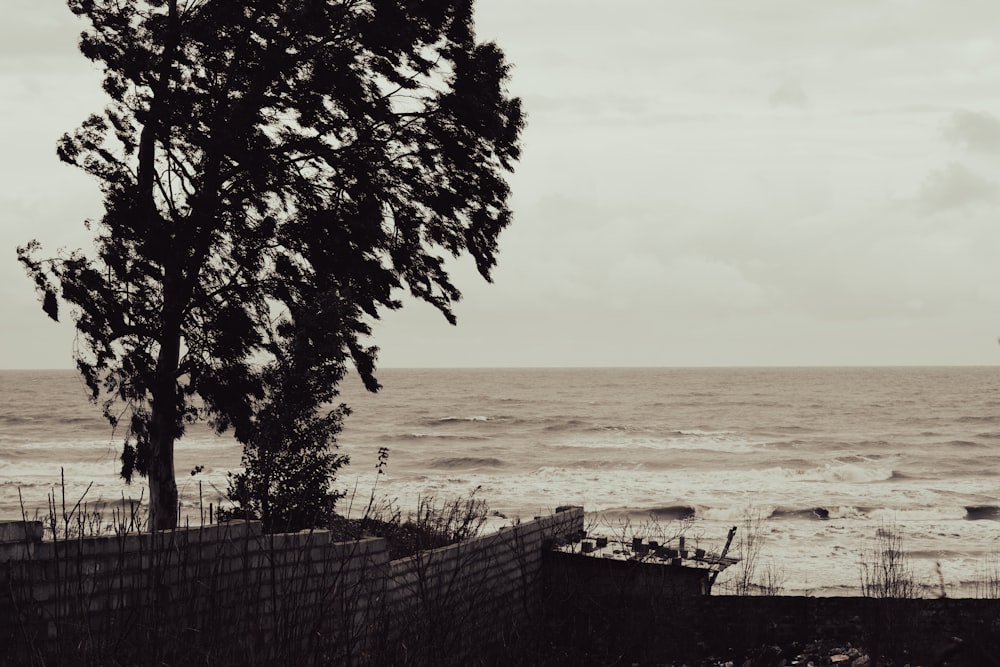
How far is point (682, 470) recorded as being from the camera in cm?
4750

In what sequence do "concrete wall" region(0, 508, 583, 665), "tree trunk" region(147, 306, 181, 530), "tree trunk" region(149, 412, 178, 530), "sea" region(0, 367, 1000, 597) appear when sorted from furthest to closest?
1. "sea" region(0, 367, 1000, 597)
2. "tree trunk" region(147, 306, 181, 530)
3. "tree trunk" region(149, 412, 178, 530)
4. "concrete wall" region(0, 508, 583, 665)

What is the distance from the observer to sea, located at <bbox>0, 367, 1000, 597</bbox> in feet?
90.3

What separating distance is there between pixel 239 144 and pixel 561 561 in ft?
24.5

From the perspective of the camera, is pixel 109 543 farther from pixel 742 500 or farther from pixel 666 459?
pixel 666 459

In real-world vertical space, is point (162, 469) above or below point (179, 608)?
above

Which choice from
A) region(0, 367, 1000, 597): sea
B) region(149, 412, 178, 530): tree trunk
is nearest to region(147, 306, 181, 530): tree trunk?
region(149, 412, 178, 530): tree trunk

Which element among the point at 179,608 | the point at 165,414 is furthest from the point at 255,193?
the point at 179,608

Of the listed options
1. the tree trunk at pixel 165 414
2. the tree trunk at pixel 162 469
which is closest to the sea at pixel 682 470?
the tree trunk at pixel 162 469

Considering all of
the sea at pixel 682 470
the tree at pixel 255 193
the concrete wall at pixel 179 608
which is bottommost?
the sea at pixel 682 470

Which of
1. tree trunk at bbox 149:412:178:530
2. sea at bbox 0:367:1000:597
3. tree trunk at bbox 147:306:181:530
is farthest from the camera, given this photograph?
sea at bbox 0:367:1000:597

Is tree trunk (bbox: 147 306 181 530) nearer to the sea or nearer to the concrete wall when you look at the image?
the sea

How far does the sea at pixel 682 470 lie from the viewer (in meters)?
27.5

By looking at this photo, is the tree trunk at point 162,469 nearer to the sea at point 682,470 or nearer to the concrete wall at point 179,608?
the sea at point 682,470

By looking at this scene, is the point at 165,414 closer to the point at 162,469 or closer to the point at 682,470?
the point at 162,469
